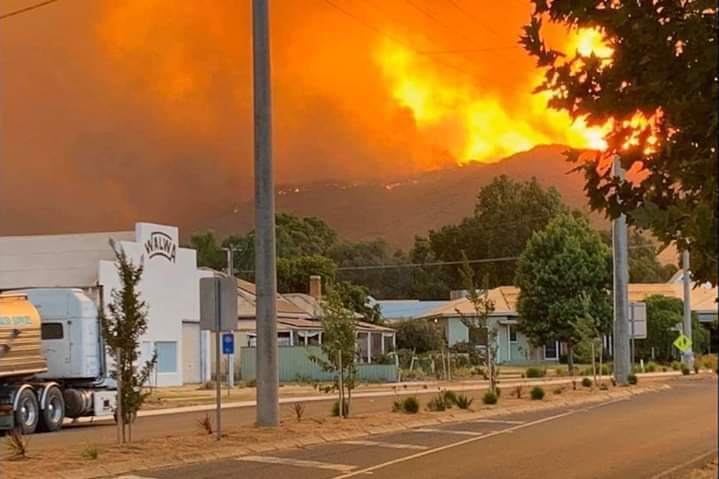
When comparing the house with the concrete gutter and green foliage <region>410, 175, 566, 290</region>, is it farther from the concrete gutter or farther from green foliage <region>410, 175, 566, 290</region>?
green foliage <region>410, 175, 566, 290</region>

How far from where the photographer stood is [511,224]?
4205 inches

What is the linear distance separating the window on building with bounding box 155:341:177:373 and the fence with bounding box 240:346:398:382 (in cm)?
463

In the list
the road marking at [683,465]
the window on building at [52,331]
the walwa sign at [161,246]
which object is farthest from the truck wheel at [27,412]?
the walwa sign at [161,246]

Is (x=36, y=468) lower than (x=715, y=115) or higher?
lower

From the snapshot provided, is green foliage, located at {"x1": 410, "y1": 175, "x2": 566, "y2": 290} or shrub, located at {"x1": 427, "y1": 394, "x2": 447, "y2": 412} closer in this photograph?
shrub, located at {"x1": 427, "y1": 394, "x2": 447, "y2": 412}

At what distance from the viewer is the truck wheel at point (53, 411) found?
91.6ft

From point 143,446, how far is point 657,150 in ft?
44.7

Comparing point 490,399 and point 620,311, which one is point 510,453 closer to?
point 490,399

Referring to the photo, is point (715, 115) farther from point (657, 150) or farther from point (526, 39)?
point (526, 39)

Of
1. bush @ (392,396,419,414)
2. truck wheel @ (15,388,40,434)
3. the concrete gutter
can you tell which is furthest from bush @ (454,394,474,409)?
truck wheel @ (15,388,40,434)

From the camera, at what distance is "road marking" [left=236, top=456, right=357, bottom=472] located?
57.4 ft

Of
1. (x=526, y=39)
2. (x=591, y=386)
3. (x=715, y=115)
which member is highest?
(x=526, y=39)

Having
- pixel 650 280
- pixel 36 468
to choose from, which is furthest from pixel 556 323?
pixel 36 468

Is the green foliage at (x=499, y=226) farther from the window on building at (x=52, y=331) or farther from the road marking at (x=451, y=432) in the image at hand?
the road marking at (x=451, y=432)
